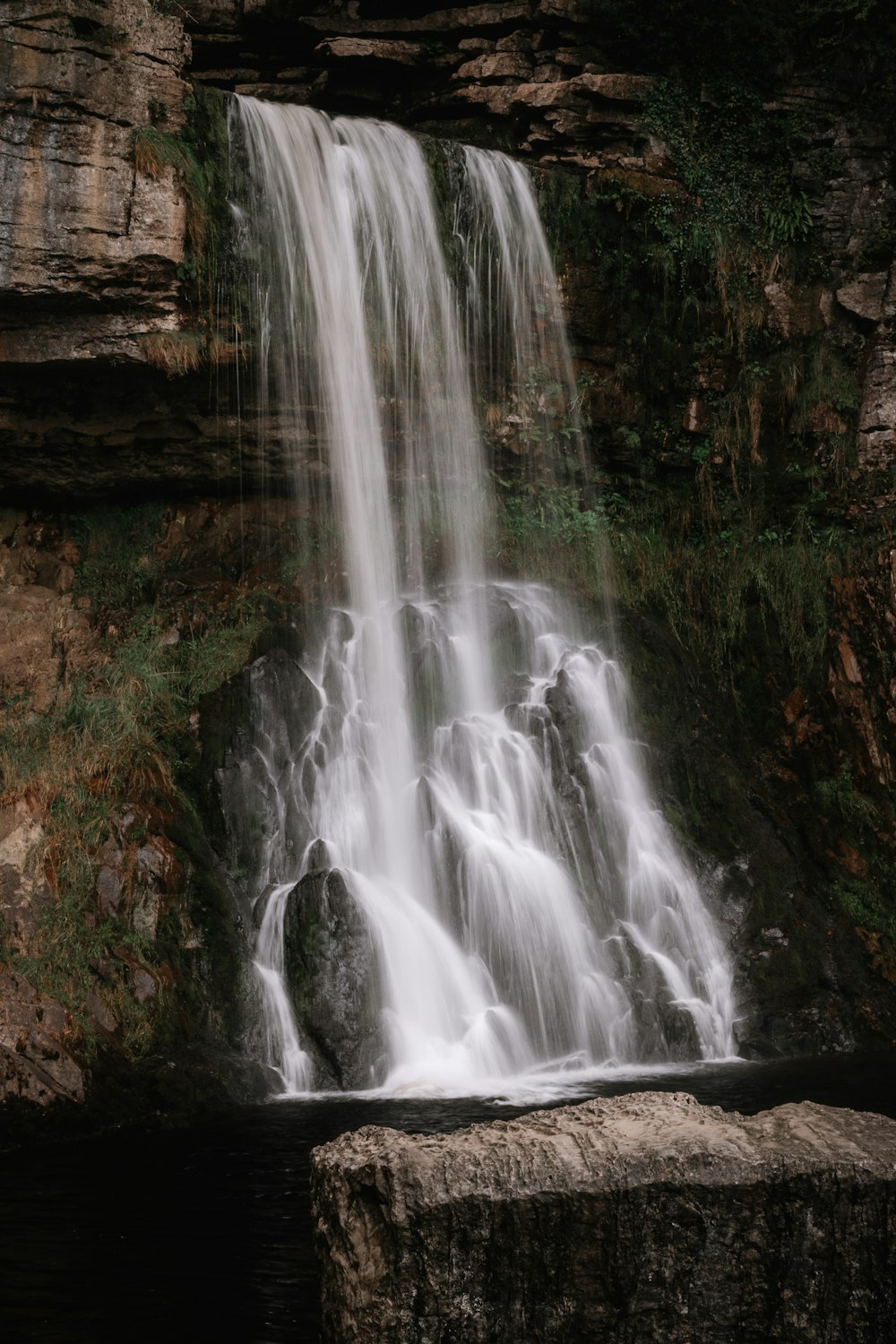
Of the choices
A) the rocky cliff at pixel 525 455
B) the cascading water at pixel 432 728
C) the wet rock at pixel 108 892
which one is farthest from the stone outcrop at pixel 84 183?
the wet rock at pixel 108 892

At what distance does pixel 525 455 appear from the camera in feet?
47.3

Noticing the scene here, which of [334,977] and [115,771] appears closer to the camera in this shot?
[334,977]

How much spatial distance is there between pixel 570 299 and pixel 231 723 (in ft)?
23.1

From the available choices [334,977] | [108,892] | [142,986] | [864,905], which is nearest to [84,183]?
[108,892]

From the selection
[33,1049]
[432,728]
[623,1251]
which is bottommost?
[623,1251]

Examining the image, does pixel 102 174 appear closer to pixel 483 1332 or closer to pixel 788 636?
pixel 788 636

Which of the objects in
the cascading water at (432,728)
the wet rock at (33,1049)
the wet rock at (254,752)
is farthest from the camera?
the wet rock at (254,752)

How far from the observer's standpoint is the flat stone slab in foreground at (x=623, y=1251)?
3650 mm

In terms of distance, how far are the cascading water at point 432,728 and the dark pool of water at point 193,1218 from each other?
1070 millimetres

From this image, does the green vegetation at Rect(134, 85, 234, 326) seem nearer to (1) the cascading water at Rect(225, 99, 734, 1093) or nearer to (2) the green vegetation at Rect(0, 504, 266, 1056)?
(1) the cascading water at Rect(225, 99, 734, 1093)

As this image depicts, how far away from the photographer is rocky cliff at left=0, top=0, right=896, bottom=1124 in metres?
9.44

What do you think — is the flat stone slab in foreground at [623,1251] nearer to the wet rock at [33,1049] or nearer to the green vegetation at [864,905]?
the wet rock at [33,1049]

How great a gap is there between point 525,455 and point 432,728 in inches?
177

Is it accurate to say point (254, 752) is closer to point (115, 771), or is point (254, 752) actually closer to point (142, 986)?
point (115, 771)
